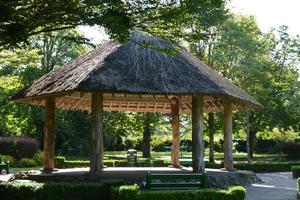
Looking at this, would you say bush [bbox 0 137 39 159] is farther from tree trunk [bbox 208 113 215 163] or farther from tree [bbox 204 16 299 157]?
tree [bbox 204 16 299 157]

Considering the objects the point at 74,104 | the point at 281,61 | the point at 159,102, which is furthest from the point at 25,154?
the point at 281,61

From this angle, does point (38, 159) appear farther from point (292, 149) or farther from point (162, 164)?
point (292, 149)

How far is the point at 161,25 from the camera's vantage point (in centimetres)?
1434

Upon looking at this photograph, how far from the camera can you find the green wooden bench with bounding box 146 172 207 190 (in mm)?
14336

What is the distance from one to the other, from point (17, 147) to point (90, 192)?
23.5 m

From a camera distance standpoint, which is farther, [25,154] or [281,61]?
[281,61]

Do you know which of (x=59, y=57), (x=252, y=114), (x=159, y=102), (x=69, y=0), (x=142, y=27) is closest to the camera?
(x=69, y=0)

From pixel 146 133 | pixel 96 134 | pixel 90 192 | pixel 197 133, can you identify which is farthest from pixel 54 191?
pixel 146 133

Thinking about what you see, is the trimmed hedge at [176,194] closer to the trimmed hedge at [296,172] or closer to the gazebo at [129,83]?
the gazebo at [129,83]

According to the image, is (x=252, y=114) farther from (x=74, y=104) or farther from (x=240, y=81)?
(x=74, y=104)

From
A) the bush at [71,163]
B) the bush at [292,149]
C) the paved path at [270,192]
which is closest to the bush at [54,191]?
the paved path at [270,192]

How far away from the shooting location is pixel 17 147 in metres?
36.1

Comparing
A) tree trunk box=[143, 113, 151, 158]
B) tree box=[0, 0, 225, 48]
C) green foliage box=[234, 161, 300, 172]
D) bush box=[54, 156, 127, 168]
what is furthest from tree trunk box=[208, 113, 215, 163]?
tree box=[0, 0, 225, 48]

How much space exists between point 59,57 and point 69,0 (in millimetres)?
36416
